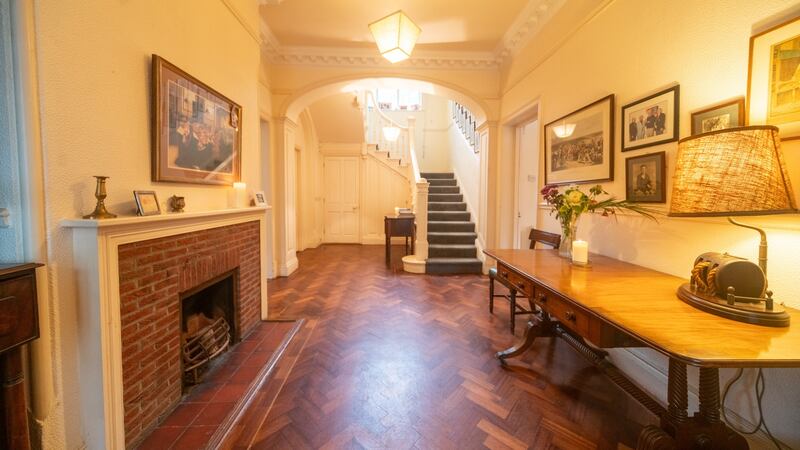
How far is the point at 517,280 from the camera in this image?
2104mm

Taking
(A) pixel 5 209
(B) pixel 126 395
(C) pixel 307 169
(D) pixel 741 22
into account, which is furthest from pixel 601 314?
(C) pixel 307 169

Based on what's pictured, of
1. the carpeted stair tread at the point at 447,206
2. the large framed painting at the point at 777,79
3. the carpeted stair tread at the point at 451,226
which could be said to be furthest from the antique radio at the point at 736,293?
the carpeted stair tread at the point at 447,206

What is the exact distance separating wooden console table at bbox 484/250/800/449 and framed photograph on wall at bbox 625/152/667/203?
0.50 meters

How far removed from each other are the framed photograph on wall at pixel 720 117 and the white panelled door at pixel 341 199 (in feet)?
21.7

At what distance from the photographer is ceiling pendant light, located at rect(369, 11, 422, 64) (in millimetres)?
2768

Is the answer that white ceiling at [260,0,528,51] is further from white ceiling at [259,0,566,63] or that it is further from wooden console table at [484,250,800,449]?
wooden console table at [484,250,800,449]

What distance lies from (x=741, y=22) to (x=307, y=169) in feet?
21.7

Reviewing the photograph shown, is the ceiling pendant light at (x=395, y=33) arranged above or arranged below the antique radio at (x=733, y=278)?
above

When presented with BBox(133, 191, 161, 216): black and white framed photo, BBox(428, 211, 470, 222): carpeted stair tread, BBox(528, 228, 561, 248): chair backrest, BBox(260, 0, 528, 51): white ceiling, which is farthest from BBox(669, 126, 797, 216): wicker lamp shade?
BBox(428, 211, 470, 222): carpeted stair tread

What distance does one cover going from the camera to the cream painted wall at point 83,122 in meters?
1.19

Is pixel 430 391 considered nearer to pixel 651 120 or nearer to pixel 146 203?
pixel 146 203

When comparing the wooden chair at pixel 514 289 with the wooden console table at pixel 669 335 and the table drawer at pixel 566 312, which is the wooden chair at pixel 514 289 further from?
the wooden console table at pixel 669 335

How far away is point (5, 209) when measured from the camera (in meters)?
1.13

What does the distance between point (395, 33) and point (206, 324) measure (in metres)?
2.95
